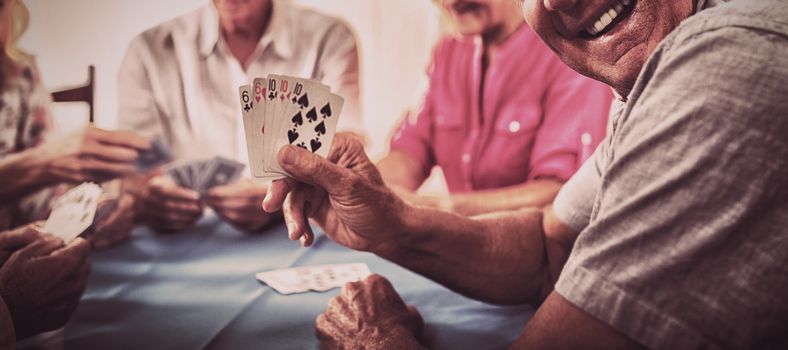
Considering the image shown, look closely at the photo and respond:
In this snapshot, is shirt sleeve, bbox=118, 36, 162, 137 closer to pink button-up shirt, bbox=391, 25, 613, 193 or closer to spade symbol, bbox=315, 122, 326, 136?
pink button-up shirt, bbox=391, 25, 613, 193

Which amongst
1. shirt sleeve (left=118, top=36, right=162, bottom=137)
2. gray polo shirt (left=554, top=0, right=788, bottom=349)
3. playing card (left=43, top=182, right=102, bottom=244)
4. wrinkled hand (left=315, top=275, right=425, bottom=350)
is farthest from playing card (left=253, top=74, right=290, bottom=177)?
shirt sleeve (left=118, top=36, right=162, bottom=137)

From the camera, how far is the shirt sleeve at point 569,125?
2.44 metres

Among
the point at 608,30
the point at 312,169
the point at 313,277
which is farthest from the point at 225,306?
the point at 608,30

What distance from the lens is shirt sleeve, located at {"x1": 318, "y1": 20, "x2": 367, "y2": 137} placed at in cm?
281

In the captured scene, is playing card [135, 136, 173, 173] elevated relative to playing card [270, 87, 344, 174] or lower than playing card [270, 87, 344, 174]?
lower

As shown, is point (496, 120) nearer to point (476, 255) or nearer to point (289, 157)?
point (476, 255)

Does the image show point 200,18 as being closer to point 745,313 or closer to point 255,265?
point 255,265

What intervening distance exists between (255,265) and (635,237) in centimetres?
138

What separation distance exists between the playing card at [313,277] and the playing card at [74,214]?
515 mm

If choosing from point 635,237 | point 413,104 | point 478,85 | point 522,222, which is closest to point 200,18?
point 413,104

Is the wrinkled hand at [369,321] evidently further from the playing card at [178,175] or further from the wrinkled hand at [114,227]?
the playing card at [178,175]

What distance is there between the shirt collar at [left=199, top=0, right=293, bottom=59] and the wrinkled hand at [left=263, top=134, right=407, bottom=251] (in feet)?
4.81

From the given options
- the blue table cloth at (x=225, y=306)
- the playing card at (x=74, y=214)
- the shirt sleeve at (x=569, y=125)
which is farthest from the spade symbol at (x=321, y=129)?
the shirt sleeve at (x=569, y=125)

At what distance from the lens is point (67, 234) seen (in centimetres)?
142
